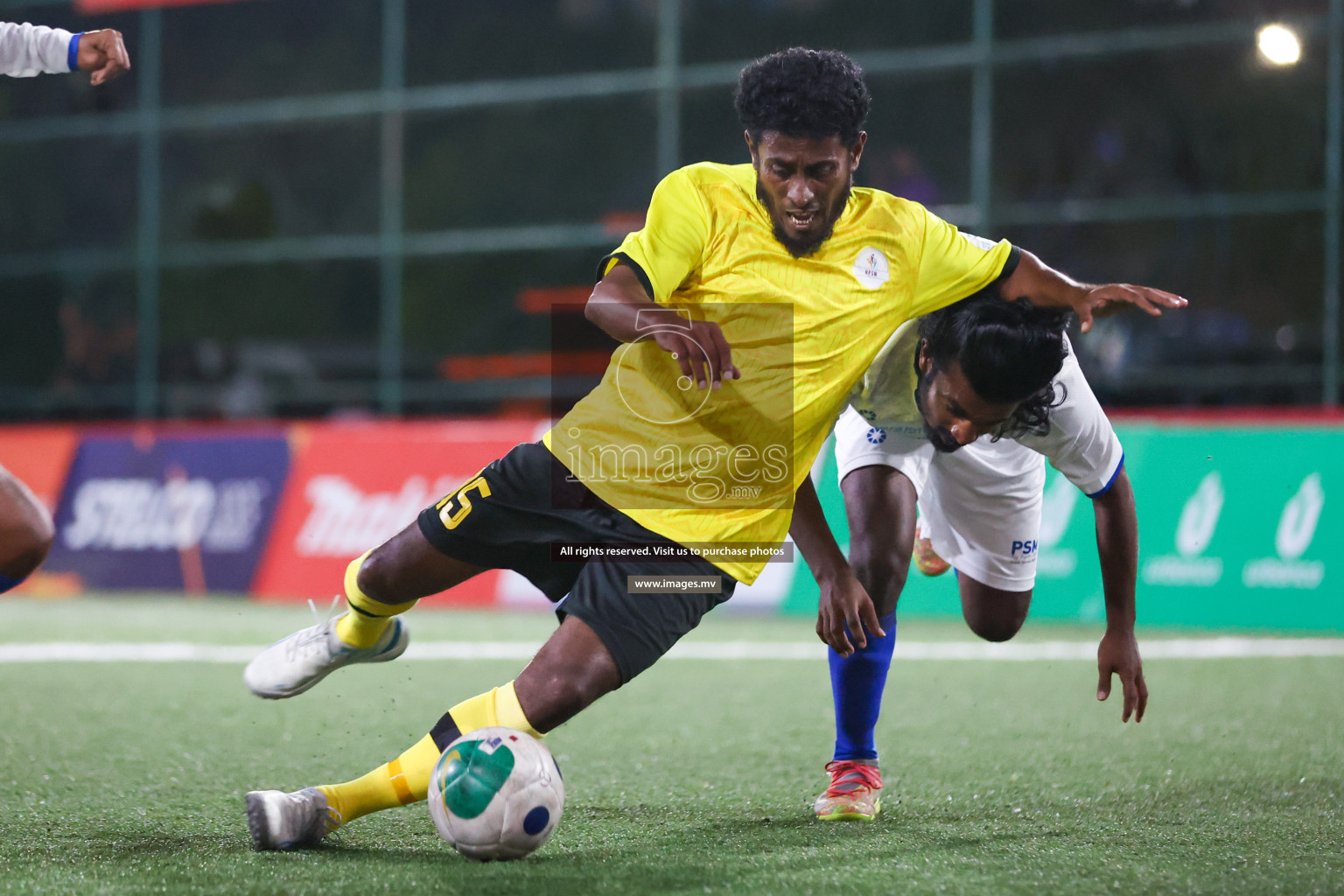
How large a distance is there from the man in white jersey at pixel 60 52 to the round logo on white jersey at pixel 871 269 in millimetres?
2276

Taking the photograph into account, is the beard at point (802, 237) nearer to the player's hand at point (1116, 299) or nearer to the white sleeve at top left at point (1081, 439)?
the player's hand at point (1116, 299)

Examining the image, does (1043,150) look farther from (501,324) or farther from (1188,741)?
(1188,741)

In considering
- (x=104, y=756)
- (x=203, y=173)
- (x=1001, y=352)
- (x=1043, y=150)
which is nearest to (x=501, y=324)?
(x=203, y=173)

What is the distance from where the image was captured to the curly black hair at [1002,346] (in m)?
3.96

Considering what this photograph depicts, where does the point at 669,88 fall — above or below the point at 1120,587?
above

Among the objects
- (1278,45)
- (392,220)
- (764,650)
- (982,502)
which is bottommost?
(764,650)

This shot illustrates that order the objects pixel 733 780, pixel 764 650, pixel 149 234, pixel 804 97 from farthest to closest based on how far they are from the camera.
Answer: pixel 149 234 → pixel 764 650 → pixel 733 780 → pixel 804 97

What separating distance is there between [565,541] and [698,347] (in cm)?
69

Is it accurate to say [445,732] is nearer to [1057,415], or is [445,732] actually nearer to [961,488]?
[1057,415]

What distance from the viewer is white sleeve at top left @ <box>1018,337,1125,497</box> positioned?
14.1 ft

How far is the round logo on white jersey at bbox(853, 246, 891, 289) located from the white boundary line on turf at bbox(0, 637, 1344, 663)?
4330 millimetres

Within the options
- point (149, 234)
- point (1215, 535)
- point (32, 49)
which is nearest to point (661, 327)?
point (32, 49)

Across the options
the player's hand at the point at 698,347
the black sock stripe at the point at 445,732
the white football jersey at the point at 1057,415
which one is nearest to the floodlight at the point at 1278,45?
the white football jersey at the point at 1057,415

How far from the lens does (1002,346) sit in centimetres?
396
